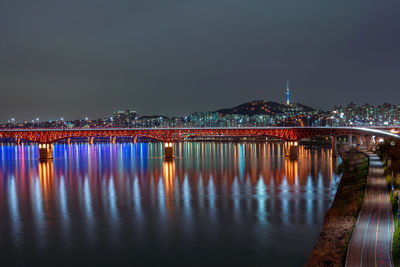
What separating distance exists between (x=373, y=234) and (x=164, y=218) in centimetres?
1596

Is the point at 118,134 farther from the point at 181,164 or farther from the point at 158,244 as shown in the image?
the point at 158,244

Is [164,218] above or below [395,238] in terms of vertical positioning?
below

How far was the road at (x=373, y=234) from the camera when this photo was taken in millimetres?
16672

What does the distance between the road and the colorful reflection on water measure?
3317 mm

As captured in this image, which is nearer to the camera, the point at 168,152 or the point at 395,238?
the point at 395,238

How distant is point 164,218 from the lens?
31500 millimetres

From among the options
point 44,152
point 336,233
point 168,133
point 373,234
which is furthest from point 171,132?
point 373,234

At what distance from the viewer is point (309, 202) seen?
35969 mm

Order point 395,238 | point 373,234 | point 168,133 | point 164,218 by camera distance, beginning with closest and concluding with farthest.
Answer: point 395,238 < point 373,234 < point 164,218 < point 168,133

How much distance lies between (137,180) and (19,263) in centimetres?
3024

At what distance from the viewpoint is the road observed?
16672 mm

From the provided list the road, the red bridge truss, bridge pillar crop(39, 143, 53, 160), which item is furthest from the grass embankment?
bridge pillar crop(39, 143, 53, 160)

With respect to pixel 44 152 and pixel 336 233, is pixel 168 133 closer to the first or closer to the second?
pixel 44 152

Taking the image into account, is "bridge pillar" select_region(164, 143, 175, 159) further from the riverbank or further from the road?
the riverbank
